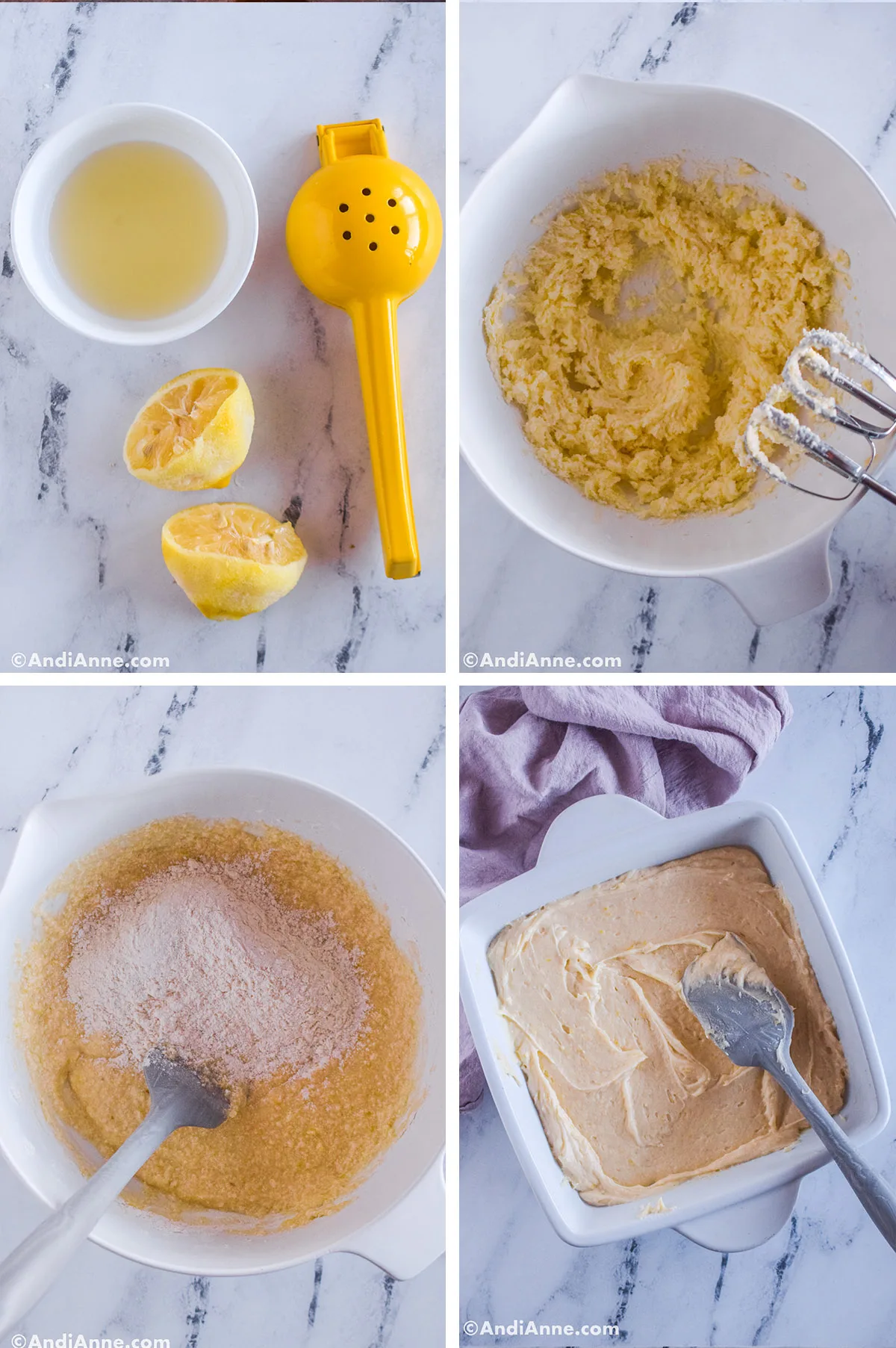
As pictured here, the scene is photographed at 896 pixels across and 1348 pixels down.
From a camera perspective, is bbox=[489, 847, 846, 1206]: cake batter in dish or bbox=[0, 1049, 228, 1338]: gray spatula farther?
bbox=[489, 847, 846, 1206]: cake batter in dish

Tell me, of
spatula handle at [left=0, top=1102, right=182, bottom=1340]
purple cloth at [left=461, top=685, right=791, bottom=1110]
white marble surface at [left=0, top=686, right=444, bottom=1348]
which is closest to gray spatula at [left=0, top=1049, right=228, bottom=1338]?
spatula handle at [left=0, top=1102, right=182, bottom=1340]

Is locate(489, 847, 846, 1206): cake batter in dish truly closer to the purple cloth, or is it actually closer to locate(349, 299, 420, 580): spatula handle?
the purple cloth

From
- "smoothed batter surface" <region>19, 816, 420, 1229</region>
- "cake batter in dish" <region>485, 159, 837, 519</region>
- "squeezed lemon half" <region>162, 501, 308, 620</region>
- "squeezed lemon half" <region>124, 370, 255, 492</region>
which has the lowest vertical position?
"smoothed batter surface" <region>19, 816, 420, 1229</region>

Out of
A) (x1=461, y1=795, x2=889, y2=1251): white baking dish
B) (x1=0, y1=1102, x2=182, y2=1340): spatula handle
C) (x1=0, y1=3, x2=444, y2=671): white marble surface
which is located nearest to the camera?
(x1=0, y1=1102, x2=182, y2=1340): spatula handle

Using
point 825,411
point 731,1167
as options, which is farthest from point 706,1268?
point 825,411

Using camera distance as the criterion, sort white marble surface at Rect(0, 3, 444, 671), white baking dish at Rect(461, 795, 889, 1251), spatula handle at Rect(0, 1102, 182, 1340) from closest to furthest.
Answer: spatula handle at Rect(0, 1102, 182, 1340), white baking dish at Rect(461, 795, 889, 1251), white marble surface at Rect(0, 3, 444, 671)

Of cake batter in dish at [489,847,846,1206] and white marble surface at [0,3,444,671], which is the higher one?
white marble surface at [0,3,444,671]
